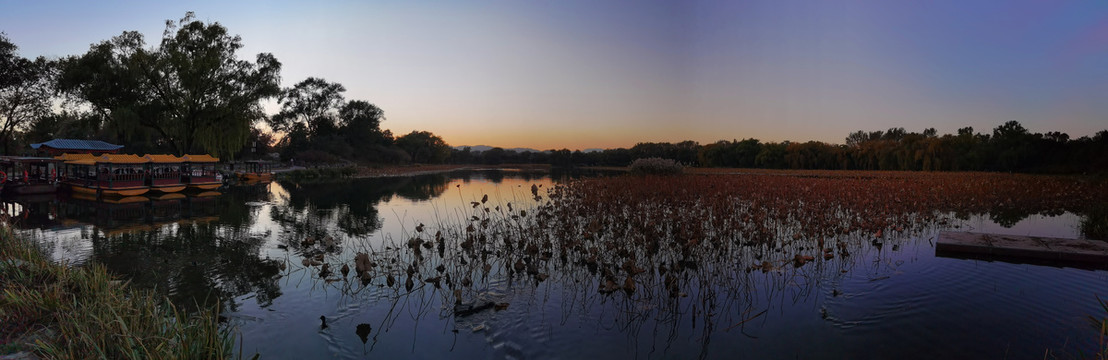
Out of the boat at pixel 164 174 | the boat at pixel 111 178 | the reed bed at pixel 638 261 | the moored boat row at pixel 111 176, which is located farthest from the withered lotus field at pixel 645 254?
the boat at pixel 164 174

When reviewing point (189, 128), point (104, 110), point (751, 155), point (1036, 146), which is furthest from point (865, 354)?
point (751, 155)

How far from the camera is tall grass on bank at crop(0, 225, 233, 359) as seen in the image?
13.5ft

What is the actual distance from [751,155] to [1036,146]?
3884cm

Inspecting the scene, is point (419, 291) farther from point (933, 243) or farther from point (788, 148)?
point (788, 148)

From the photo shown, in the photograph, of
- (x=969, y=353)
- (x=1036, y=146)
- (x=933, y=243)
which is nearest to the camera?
(x=969, y=353)

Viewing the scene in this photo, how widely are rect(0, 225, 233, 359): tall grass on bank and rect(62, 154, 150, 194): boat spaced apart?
77.6ft

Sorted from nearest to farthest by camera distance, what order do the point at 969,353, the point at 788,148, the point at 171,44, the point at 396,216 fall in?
the point at 969,353 → the point at 396,216 → the point at 171,44 → the point at 788,148

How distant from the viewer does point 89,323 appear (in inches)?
191

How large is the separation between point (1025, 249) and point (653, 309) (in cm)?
946

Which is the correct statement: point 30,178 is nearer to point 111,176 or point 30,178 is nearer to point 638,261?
point 111,176

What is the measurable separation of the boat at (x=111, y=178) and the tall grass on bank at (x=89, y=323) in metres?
23.7

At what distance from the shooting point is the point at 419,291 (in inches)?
315

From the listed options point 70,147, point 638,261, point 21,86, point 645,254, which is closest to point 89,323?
point 638,261

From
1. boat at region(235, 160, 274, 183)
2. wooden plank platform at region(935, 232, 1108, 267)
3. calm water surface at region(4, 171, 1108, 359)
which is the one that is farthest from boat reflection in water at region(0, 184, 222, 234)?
wooden plank platform at region(935, 232, 1108, 267)
